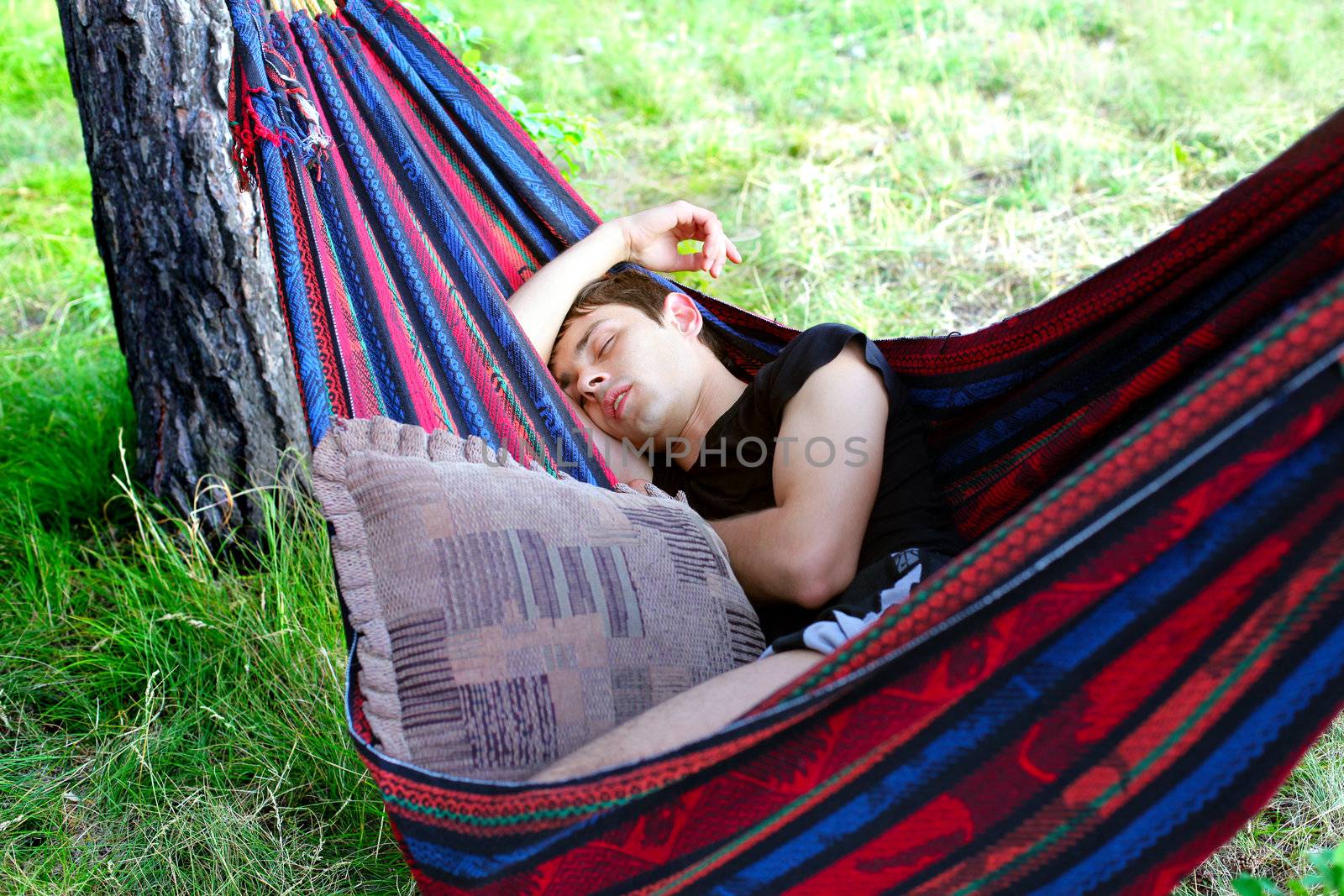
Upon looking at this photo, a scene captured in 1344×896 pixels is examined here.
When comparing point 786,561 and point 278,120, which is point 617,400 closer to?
point 786,561

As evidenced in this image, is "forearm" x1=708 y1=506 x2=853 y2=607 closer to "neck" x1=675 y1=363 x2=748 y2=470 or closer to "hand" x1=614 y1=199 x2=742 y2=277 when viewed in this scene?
"neck" x1=675 y1=363 x2=748 y2=470

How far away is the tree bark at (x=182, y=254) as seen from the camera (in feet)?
5.73

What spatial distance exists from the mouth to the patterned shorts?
1.60ft

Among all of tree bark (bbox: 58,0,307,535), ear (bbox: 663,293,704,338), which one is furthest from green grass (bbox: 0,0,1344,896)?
ear (bbox: 663,293,704,338)

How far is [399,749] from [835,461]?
0.71 meters

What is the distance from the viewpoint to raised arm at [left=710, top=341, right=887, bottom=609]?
143 cm

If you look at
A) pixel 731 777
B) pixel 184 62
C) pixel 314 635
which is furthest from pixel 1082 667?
pixel 184 62

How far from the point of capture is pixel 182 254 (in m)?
1.87

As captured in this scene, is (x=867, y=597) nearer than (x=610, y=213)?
Yes

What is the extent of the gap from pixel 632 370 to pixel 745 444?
23 centimetres

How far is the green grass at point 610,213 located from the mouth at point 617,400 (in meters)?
0.59

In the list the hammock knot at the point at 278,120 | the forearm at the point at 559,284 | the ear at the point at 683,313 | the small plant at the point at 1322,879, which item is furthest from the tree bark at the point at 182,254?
the small plant at the point at 1322,879

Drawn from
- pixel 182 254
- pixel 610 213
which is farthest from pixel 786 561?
pixel 610 213

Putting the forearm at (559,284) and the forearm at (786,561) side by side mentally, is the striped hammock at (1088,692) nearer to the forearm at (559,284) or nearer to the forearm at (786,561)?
the forearm at (786,561)
